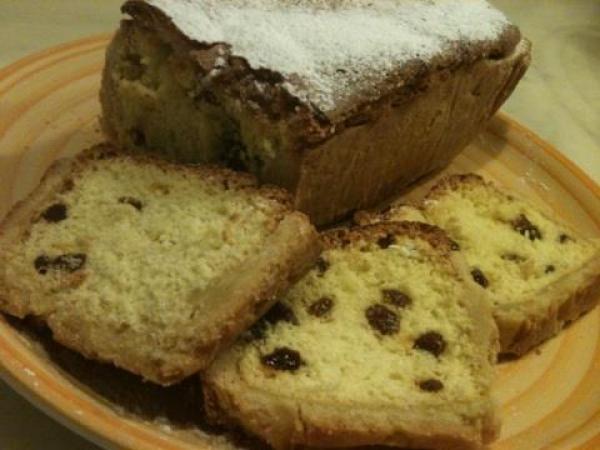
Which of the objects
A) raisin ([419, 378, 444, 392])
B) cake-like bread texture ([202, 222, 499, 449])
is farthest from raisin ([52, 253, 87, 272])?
raisin ([419, 378, 444, 392])

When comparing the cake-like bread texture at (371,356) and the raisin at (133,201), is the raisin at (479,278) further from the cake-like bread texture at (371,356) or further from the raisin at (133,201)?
the raisin at (133,201)

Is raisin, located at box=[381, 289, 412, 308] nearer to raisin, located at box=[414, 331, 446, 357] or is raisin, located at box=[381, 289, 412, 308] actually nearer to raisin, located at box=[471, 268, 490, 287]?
raisin, located at box=[414, 331, 446, 357]

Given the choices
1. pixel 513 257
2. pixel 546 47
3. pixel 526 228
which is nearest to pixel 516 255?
pixel 513 257

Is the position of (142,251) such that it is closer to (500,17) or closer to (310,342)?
(310,342)

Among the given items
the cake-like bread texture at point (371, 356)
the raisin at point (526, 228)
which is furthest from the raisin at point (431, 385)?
the raisin at point (526, 228)

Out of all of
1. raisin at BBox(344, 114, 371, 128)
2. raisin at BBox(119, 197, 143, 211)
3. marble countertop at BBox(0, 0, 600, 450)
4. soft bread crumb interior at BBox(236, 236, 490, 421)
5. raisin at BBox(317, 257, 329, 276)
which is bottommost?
marble countertop at BBox(0, 0, 600, 450)

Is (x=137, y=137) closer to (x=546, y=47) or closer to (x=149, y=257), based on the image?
(x=149, y=257)
